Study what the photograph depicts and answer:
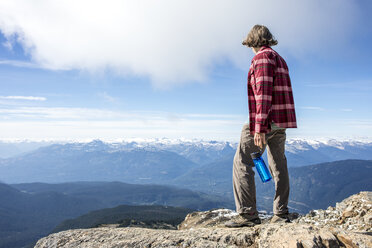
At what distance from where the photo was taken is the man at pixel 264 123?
219 inches

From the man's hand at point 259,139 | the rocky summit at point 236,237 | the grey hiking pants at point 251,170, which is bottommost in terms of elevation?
the rocky summit at point 236,237

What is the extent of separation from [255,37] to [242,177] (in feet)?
11.5

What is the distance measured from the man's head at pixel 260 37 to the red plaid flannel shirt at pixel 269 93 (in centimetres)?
16

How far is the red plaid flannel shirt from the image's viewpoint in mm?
5531

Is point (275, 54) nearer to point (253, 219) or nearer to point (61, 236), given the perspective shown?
point (253, 219)

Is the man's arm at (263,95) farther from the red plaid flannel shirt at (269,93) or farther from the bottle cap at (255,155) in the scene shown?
the bottle cap at (255,155)

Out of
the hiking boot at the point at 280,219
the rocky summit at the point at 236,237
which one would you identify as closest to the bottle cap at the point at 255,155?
the rocky summit at the point at 236,237

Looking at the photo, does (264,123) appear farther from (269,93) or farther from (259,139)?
(269,93)

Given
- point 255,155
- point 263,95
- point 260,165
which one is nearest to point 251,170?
point 260,165

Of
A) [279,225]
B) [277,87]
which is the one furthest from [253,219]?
[277,87]

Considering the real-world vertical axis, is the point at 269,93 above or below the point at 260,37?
below

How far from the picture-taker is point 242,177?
6164 millimetres

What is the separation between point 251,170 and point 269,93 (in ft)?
6.38

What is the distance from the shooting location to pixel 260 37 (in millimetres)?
6039
